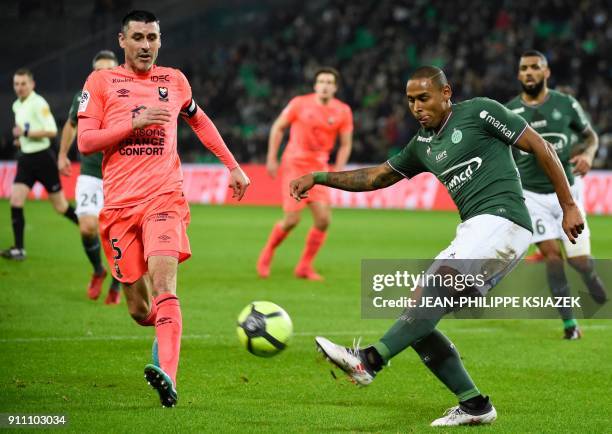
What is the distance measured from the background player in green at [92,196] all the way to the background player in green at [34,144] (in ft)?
8.14

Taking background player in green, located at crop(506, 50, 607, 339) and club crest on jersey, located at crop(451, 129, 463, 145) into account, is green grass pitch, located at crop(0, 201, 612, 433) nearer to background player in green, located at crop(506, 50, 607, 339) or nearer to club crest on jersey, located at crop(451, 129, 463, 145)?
background player in green, located at crop(506, 50, 607, 339)

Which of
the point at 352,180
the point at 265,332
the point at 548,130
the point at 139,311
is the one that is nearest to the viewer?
the point at 265,332

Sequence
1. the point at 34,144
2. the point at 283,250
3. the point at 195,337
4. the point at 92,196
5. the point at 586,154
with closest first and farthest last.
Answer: the point at 195,337 → the point at 586,154 → the point at 92,196 → the point at 34,144 → the point at 283,250

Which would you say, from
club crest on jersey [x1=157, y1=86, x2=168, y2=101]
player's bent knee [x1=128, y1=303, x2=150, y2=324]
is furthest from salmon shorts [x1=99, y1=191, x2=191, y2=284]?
club crest on jersey [x1=157, y1=86, x2=168, y2=101]

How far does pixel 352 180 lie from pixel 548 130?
3780 millimetres

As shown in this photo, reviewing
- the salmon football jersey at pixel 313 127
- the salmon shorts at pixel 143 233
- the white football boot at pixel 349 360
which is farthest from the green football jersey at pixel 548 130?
the white football boot at pixel 349 360

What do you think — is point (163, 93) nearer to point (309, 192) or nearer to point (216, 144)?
point (216, 144)

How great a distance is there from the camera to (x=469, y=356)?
29.1 feet

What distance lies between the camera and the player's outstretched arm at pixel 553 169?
6.38 meters

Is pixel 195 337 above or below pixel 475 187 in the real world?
below

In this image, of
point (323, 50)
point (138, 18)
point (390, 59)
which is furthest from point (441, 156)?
point (323, 50)

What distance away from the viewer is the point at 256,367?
829 centimetres

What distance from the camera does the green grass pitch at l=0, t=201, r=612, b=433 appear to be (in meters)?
6.52

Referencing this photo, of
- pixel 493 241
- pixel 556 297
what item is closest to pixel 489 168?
pixel 493 241
